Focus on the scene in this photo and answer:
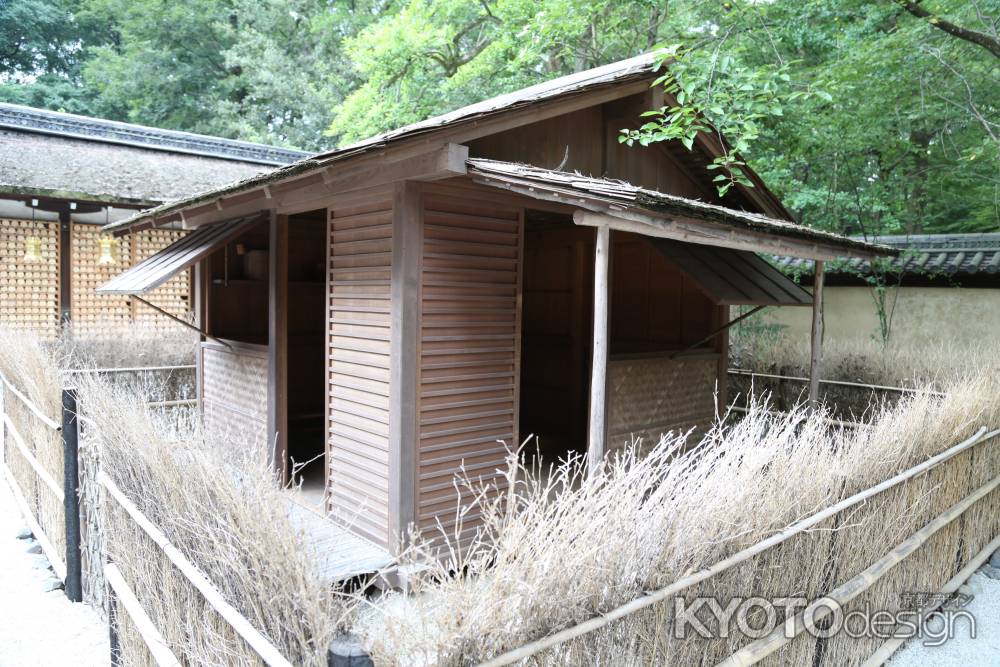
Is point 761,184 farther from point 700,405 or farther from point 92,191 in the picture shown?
point 92,191

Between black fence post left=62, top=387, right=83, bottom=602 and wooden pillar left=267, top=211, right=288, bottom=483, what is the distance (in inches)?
71.1

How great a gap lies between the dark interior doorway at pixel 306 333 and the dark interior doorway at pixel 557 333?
2514mm

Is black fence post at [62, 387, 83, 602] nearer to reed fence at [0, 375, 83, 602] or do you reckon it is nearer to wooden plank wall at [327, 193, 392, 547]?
reed fence at [0, 375, 83, 602]

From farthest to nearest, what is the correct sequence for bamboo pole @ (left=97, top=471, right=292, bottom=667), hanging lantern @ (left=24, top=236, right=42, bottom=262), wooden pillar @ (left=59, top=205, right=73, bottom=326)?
1. wooden pillar @ (left=59, top=205, right=73, bottom=326)
2. hanging lantern @ (left=24, top=236, right=42, bottom=262)
3. bamboo pole @ (left=97, top=471, right=292, bottom=667)

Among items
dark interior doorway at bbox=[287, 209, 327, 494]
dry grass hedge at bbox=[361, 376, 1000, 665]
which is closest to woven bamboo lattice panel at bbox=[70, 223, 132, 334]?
dark interior doorway at bbox=[287, 209, 327, 494]

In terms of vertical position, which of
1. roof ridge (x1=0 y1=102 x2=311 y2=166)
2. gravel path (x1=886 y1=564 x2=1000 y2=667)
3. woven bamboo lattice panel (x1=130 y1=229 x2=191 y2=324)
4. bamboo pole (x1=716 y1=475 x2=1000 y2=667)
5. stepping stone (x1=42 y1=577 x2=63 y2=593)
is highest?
roof ridge (x1=0 y1=102 x2=311 y2=166)

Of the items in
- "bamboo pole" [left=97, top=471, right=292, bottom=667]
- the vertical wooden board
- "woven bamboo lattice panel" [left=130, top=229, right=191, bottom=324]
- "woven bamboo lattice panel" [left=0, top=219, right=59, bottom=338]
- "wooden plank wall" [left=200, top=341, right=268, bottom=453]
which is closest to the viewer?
"bamboo pole" [left=97, top=471, right=292, bottom=667]

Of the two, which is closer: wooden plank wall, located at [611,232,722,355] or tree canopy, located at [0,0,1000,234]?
wooden plank wall, located at [611,232,722,355]

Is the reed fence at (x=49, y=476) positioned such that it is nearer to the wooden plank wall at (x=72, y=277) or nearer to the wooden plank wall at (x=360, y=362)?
the wooden plank wall at (x=360, y=362)

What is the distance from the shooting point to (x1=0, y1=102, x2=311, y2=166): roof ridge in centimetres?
1229

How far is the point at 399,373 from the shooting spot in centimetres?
440

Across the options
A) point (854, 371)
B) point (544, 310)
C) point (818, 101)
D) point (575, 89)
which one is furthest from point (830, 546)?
point (818, 101)

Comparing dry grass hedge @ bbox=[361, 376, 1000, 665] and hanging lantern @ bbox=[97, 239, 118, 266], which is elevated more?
hanging lantern @ bbox=[97, 239, 118, 266]

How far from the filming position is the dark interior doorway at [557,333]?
7629mm
